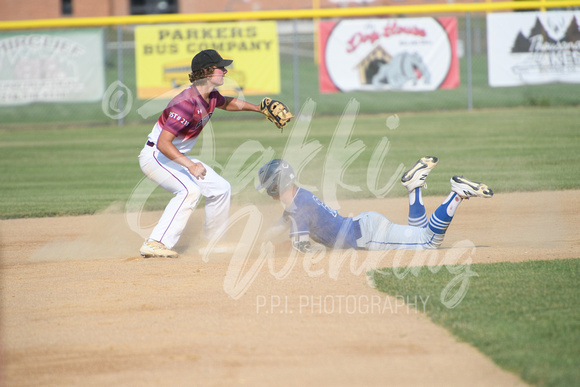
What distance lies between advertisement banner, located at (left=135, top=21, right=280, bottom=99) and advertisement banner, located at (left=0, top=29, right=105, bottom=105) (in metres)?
1.12

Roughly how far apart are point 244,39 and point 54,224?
9.40 meters

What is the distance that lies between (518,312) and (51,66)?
1434 centimetres

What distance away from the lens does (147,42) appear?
16.0 metres

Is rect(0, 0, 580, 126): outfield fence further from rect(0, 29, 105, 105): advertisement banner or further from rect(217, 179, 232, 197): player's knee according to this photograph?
rect(217, 179, 232, 197): player's knee

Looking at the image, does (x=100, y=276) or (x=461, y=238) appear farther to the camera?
(x=461, y=238)

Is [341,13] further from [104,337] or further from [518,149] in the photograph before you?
[104,337]

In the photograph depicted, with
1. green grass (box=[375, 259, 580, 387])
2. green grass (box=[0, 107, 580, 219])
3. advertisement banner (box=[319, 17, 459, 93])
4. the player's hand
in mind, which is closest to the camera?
green grass (box=[375, 259, 580, 387])

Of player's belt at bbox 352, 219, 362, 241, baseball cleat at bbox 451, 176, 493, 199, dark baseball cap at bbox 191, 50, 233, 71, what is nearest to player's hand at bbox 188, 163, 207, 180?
dark baseball cap at bbox 191, 50, 233, 71

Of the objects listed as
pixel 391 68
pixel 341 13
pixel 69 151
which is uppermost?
pixel 341 13

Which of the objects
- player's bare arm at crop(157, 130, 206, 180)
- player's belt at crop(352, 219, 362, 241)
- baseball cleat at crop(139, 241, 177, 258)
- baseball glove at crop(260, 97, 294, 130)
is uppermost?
baseball glove at crop(260, 97, 294, 130)

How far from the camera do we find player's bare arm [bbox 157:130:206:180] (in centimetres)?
568

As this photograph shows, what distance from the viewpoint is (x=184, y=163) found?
568 cm

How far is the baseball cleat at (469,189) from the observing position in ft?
18.2

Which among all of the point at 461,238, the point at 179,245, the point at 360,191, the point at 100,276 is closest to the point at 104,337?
the point at 100,276
